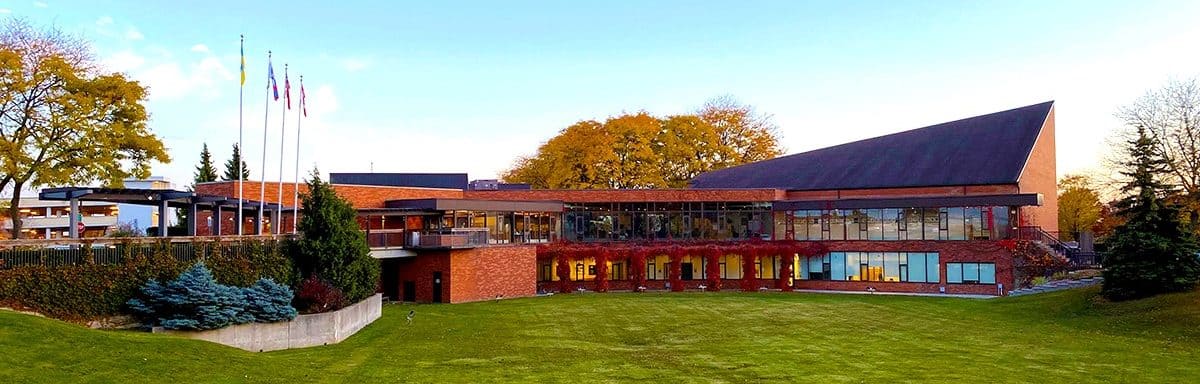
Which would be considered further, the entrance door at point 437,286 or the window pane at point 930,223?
the window pane at point 930,223

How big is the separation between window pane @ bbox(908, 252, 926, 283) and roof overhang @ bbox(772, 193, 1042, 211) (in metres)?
2.63

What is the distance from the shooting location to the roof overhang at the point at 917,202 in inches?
1602

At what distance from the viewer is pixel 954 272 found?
138 feet

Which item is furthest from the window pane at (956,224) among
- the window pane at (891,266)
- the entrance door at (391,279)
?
the entrance door at (391,279)

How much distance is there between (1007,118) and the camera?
153 ft

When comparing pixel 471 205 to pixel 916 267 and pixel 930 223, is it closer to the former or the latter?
pixel 916 267

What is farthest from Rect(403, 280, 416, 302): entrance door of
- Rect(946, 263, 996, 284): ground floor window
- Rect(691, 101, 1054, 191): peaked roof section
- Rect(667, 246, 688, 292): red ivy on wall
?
Rect(946, 263, 996, 284): ground floor window

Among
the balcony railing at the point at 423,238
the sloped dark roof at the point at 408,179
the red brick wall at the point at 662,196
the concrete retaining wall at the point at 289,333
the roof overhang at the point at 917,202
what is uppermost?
the sloped dark roof at the point at 408,179

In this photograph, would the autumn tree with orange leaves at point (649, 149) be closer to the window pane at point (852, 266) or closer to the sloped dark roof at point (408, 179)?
the sloped dark roof at point (408, 179)

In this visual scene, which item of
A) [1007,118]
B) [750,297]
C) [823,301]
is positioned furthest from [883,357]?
[1007,118]

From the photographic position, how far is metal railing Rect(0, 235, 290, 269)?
21837 mm

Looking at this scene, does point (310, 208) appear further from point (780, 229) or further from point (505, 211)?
point (780, 229)

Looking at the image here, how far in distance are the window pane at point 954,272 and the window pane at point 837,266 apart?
5298 mm

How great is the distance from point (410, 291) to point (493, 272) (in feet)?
13.1
